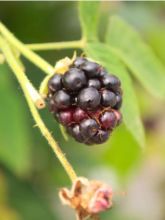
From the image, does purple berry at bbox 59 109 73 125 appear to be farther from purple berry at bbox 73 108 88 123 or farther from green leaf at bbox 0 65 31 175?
green leaf at bbox 0 65 31 175

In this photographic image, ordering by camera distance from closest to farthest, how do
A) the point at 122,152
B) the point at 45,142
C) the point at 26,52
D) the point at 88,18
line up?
the point at 26,52 < the point at 88,18 < the point at 45,142 < the point at 122,152

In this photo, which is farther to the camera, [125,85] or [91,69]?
[125,85]

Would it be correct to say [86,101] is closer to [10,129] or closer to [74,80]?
[74,80]

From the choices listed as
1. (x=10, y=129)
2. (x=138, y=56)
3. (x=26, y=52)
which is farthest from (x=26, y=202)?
(x=26, y=52)

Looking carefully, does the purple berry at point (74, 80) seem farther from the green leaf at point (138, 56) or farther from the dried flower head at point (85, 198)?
the green leaf at point (138, 56)

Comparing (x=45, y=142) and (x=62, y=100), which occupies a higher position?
(x=45, y=142)

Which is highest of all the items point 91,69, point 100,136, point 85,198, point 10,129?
point 10,129

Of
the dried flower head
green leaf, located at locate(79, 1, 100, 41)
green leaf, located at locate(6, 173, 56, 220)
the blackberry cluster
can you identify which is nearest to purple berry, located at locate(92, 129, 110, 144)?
the blackberry cluster

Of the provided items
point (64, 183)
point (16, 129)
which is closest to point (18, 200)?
point (64, 183)
